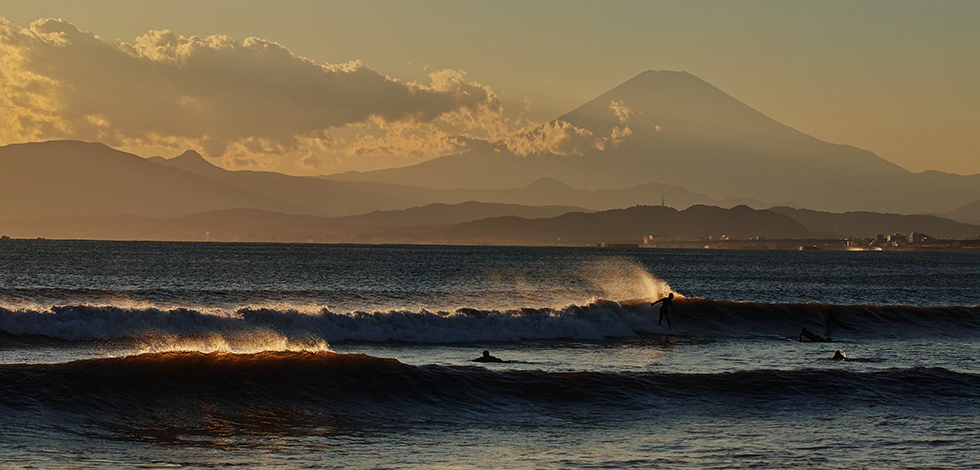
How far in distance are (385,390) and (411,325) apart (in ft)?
42.0

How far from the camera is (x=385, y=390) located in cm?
1980

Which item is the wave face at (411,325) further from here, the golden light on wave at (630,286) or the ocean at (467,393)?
the golden light on wave at (630,286)

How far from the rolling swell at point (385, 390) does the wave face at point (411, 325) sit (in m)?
9.85

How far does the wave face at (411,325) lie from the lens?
3020cm

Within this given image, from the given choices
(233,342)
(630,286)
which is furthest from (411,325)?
(630,286)

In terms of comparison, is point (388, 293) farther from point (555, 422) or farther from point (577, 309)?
point (555, 422)

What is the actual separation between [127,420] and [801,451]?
13091 mm

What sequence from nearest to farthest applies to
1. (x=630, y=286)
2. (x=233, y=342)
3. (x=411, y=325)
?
(x=233, y=342)
(x=411, y=325)
(x=630, y=286)

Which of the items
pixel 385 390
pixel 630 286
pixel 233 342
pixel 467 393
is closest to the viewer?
pixel 385 390

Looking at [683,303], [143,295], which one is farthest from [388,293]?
[683,303]

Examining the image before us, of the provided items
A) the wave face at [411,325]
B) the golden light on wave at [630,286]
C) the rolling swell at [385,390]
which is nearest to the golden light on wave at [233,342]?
the wave face at [411,325]

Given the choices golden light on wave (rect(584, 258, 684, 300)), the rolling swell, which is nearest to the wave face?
golden light on wave (rect(584, 258, 684, 300))

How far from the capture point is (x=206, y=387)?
750 inches

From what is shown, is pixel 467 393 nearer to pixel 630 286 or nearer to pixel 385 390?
pixel 385 390
